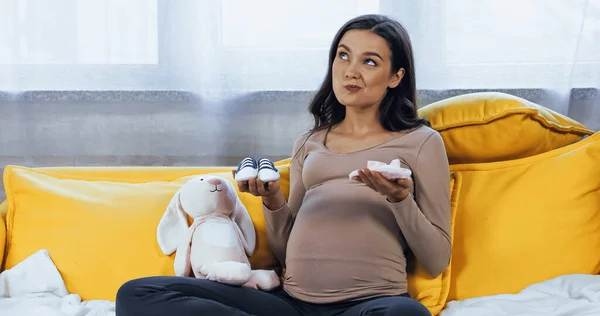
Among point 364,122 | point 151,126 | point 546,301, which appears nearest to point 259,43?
point 151,126

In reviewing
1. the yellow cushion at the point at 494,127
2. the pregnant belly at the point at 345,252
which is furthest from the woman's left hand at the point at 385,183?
the yellow cushion at the point at 494,127

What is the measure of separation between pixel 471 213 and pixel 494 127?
0.19 m

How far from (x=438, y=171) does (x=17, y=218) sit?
920 mm

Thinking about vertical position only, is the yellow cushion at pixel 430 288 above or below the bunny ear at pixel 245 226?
below

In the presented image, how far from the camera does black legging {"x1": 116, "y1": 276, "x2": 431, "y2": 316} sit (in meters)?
1.23

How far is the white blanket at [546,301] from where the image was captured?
4.38 ft

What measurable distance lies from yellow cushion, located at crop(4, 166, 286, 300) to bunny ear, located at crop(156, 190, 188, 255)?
31 mm

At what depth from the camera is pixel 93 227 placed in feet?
5.09

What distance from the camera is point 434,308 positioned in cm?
143

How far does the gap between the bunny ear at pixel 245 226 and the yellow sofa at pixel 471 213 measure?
0.13ft

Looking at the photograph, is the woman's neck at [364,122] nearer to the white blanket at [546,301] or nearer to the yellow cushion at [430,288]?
the yellow cushion at [430,288]

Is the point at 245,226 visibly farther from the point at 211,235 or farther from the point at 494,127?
the point at 494,127

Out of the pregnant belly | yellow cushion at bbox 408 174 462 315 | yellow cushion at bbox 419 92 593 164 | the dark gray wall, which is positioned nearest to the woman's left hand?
the pregnant belly

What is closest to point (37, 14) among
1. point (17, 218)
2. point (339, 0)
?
point (17, 218)
